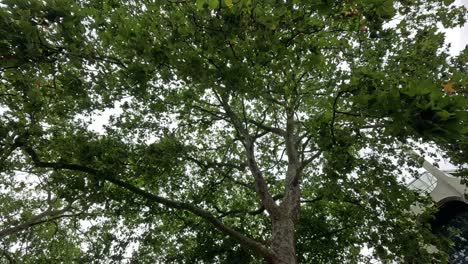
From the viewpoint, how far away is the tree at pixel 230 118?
4.61 m

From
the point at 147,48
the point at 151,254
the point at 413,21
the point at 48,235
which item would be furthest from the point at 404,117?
the point at 48,235

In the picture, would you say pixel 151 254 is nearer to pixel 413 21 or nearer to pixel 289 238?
pixel 289 238

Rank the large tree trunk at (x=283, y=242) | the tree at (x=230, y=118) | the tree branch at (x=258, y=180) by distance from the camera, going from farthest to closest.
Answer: the tree branch at (x=258, y=180) < the large tree trunk at (x=283, y=242) < the tree at (x=230, y=118)

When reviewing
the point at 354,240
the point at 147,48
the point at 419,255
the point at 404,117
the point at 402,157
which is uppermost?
the point at 402,157

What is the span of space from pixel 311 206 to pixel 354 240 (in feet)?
7.32

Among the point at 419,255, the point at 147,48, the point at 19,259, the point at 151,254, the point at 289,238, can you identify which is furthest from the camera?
the point at 19,259

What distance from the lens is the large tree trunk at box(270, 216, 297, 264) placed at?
25.0 ft

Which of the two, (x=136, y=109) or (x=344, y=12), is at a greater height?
(x=136, y=109)

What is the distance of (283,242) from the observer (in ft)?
26.5

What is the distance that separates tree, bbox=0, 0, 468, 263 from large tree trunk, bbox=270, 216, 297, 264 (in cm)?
4

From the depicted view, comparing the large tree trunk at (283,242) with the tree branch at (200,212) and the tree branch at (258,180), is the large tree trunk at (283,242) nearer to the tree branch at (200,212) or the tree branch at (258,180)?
the tree branch at (200,212)

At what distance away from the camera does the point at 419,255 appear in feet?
30.6

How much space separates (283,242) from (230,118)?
452 cm

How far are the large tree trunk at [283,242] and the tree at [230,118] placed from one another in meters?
0.04
